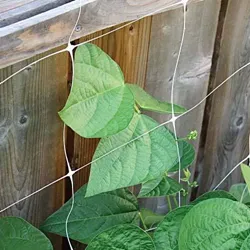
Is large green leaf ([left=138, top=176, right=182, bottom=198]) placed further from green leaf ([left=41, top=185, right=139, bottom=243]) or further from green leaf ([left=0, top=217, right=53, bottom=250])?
green leaf ([left=0, top=217, right=53, bottom=250])

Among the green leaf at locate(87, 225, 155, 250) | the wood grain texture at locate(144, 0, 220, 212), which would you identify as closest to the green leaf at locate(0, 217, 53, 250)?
the green leaf at locate(87, 225, 155, 250)

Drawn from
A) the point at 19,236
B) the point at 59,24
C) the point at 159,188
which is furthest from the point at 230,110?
the point at 59,24

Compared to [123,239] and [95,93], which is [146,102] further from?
[123,239]

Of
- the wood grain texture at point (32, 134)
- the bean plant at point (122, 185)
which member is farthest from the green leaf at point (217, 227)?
the wood grain texture at point (32, 134)

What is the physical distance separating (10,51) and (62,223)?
0.50 metres

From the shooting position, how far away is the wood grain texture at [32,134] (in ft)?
4.77

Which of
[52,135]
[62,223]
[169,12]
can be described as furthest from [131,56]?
[62,223]

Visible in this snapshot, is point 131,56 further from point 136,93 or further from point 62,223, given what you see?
point 62,223

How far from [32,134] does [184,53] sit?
369 mm

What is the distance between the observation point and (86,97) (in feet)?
4.59

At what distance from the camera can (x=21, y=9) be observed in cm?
124

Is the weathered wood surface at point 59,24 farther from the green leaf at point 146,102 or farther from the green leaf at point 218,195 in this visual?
the green leaf at point 218,195

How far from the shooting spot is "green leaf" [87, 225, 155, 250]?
4.81 ft

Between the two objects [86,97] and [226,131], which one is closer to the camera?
[86,97]
